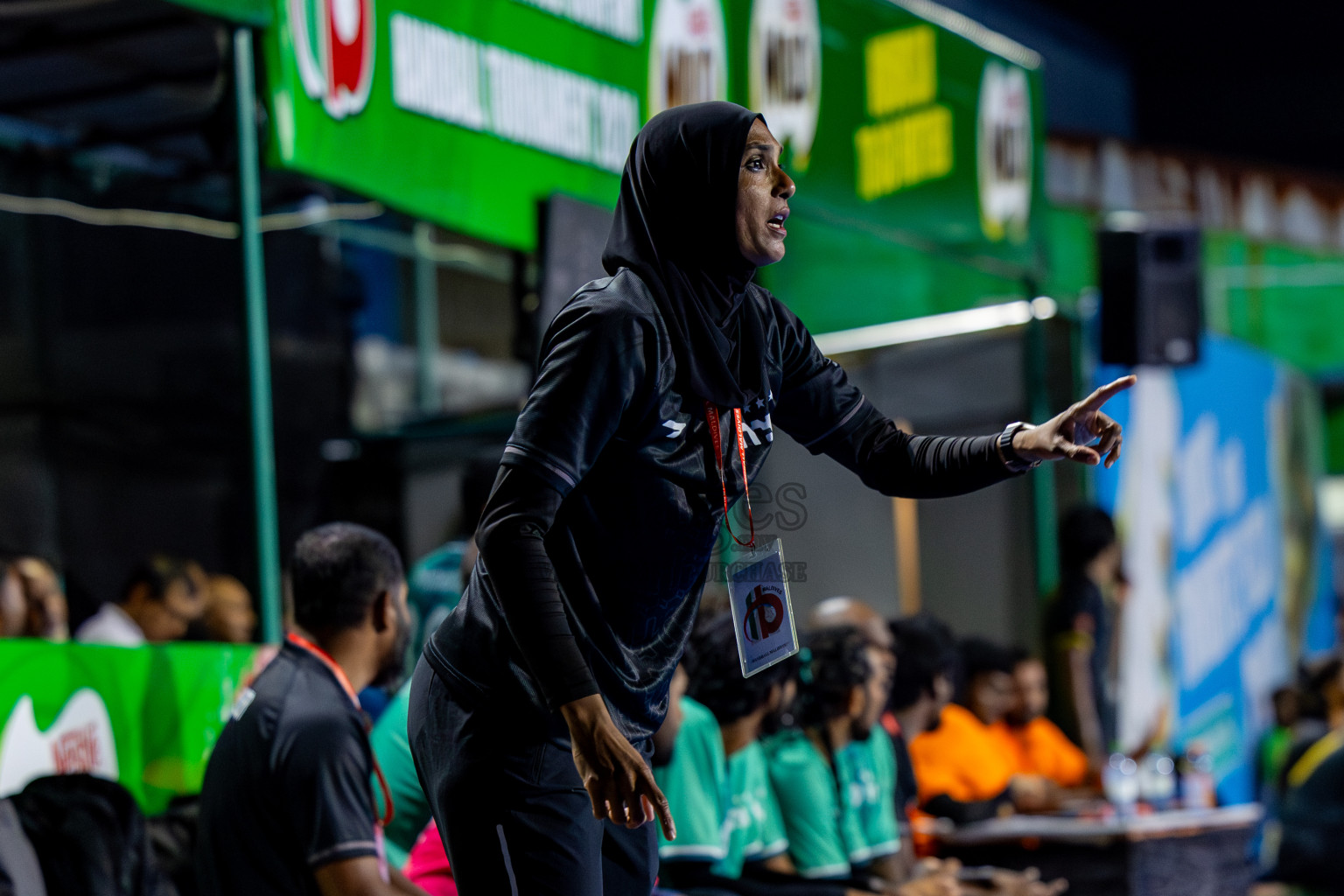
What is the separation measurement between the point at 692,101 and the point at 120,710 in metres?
3.08

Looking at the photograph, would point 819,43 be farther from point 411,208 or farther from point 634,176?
point 634,176

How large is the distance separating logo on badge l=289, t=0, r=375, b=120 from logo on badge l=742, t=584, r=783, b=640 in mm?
2779

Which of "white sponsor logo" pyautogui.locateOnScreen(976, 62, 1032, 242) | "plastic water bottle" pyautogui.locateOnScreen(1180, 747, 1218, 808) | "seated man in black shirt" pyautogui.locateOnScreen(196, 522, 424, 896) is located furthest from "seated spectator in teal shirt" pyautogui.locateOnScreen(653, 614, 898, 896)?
"white sponsor logo" pyautogui.locateOnScreen(976, 62, 1032, 242)

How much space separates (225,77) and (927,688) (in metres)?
2.68

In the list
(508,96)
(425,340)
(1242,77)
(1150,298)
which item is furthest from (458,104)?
(1242,77)

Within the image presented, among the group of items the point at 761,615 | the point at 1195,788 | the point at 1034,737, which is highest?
the point at 761,615

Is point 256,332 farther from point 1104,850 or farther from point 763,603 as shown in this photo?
point 1104,850

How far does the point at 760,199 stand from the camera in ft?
5.99

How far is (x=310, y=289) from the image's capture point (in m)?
10.2

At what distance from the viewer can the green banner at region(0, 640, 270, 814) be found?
11.1 ft

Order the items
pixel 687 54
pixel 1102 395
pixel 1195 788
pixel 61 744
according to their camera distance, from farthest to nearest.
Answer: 1. pixel 1195 788
2. pixel 687 54
3. pixel 61 744
4. pixel 1102 395

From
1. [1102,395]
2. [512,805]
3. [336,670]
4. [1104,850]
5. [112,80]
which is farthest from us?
[112,80]

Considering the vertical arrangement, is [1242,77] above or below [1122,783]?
above

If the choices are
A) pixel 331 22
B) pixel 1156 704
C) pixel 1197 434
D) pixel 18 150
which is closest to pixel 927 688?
pixel 331 22
